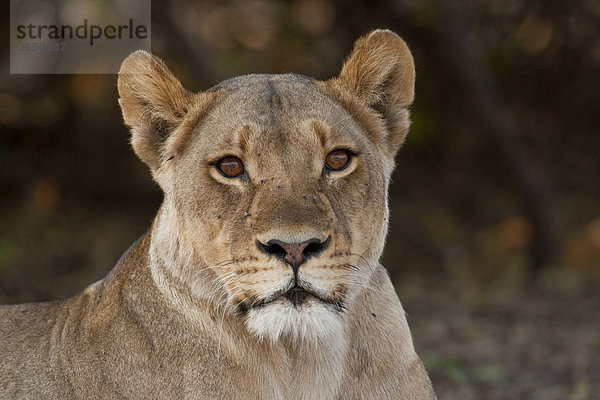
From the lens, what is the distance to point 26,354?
12.4ft

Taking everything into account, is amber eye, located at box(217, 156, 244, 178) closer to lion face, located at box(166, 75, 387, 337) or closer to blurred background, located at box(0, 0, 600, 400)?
lion face, located at box(166, 75, 387, 337)

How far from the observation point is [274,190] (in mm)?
3047

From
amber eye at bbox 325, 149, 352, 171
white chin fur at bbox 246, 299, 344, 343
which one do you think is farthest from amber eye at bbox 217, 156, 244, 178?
white chin fur at bbox 246, 299, 344, 343

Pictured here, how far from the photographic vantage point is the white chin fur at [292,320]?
2.88m

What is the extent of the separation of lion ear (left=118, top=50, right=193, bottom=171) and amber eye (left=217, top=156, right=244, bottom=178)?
357 mm

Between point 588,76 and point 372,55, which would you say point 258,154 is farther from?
point 588,76

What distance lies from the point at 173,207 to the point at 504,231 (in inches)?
240

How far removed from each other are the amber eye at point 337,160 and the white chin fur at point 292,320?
0.52 meters

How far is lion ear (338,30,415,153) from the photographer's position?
11.9 ft

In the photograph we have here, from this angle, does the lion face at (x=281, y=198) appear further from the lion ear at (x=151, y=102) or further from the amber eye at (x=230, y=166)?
the lion ear at (x=151, y=102)

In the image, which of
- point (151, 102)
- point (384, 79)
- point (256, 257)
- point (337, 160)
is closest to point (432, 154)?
point (384, 79)

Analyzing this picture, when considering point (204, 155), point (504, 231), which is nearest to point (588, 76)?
point (504, 231)

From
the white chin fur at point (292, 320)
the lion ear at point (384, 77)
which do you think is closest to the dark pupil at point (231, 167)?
the white chin fur at point (292, 320)

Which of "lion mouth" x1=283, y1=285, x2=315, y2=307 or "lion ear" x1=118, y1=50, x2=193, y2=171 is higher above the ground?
"lion ear" x1=118, y1=50, x2=193, y2=171
